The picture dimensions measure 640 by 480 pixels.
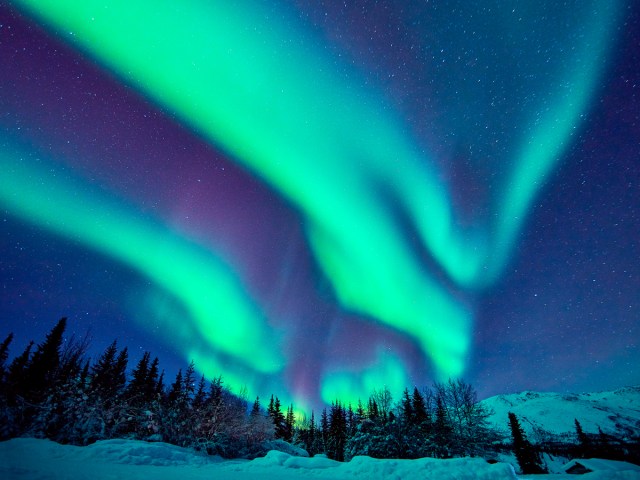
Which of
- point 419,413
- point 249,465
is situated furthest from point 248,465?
point 419,413

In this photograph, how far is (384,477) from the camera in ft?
50.2

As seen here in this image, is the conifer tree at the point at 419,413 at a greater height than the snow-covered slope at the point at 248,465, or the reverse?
the conifer tree at the point at 419,413

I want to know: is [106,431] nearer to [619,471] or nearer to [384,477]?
[384,477]

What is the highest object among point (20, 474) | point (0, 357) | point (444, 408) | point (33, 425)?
point (0, 357)

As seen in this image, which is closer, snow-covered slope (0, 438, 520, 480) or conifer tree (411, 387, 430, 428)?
snow-covered slope (0, 438, 520, 480)

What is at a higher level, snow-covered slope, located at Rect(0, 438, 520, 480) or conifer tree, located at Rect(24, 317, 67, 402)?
conifer tree, located at Rect(24, 317, 67, 402)

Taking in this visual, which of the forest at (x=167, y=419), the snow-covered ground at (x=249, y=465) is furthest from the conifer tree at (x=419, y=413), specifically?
the snow-covered ground at (x=249, y=465)

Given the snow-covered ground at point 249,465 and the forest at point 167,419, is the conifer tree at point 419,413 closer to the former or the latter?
the forest at point 167,419

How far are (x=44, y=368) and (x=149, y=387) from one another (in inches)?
574

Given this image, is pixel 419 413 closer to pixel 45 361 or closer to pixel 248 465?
pixel 248 465

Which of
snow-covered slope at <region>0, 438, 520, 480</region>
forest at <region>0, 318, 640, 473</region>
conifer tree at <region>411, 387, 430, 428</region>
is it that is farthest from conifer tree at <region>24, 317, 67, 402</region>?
conifer tree at <region>411, 387, 430, 428</region>

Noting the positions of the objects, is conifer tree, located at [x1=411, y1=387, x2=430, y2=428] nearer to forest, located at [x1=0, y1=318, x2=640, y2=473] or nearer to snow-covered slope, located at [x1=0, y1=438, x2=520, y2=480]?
forest, located at [x1=0, y1=318, x2=640, y2=473]

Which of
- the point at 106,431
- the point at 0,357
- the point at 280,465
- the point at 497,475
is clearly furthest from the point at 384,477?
the point at 0,357

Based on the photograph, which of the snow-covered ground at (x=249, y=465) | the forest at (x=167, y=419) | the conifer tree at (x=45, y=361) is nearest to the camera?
the snow-covered ground at (x=249, y=465)
